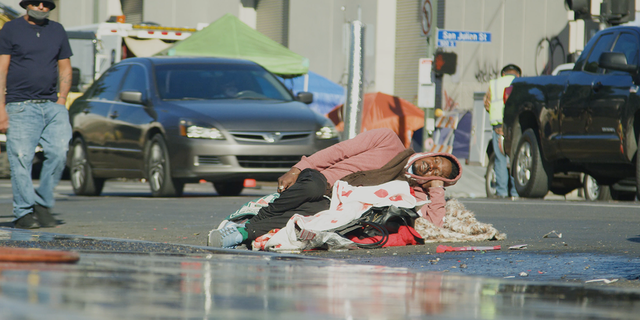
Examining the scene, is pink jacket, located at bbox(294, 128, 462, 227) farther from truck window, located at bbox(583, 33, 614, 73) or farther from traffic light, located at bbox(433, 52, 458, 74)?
traffic light, located at bbox(433, 52, 458, 74)

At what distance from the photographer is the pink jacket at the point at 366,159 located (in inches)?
241

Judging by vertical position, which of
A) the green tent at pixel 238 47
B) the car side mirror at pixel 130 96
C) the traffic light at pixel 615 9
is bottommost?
the car side mirror at pixel 130 96

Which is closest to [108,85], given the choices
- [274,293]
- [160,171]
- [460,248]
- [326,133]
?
[160,171]

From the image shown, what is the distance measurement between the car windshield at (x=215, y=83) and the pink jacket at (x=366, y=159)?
548 cm

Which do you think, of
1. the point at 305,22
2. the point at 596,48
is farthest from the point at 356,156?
the point at 305,22

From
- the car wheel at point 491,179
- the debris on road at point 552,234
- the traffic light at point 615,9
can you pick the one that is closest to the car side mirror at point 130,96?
the car wheel at point 491,179

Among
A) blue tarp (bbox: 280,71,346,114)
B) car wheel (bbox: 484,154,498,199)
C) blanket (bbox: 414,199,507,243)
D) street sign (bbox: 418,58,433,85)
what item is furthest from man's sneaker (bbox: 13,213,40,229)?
blue tarp (bbox: 280,71,346,114)

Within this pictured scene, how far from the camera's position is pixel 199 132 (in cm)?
1070

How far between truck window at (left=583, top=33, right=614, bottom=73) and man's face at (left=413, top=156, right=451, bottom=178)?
5.09 metres

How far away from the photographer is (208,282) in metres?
3.55

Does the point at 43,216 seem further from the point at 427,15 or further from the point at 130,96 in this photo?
the point at 427,15

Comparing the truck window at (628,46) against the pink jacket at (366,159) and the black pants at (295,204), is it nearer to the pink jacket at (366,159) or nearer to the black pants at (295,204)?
the pink jacket at (366,159)

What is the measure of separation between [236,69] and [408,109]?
9.97 m

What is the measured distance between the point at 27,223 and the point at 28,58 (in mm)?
1185
